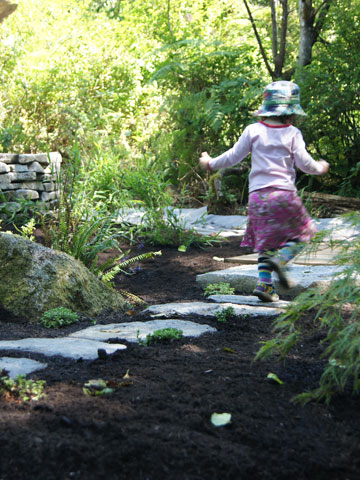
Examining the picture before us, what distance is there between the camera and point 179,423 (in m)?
1.92

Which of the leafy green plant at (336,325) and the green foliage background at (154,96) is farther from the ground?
the green foliage background at (154,96)

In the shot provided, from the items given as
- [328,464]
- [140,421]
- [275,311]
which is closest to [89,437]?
[140,421]

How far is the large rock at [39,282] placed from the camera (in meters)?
3.57

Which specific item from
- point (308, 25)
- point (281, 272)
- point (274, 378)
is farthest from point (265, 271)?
point (308, 25)

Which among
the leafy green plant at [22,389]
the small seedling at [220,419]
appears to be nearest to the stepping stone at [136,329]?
the leafy green plant at [22,389]

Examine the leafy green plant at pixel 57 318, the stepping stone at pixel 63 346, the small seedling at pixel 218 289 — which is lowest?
the small seedling at pixel 218 289

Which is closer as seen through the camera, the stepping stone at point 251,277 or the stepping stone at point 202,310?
the stepping stone at point 202,310

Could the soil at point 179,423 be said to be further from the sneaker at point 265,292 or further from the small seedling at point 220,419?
the sneaker at point 265,292

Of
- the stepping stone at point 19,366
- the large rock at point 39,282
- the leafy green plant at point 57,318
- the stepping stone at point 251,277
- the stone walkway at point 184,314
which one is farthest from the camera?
the stepping stone at point 251,277

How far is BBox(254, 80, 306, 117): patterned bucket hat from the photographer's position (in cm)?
411

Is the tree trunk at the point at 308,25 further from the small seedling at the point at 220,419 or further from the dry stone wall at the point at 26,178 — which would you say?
the small seedling at the point at 220,419

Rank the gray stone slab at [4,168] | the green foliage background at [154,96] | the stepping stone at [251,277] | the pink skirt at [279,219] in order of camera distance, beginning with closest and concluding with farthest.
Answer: the pink skirt at [279,219] → the stepping stone at [251,277] → the gray stone slab at [4,168] → the green foliage background at [154,96]

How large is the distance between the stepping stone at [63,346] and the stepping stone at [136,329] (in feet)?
0.53

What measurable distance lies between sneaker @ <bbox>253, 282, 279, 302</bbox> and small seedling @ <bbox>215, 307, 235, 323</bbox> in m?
0.47
